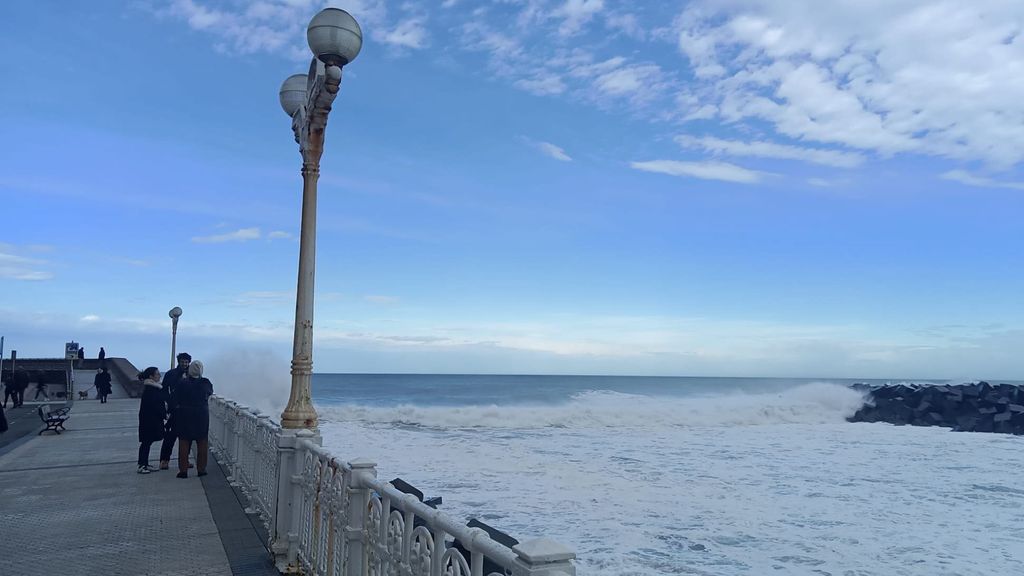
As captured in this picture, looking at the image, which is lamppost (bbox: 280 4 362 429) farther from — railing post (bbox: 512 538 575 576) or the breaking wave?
the breaking wave

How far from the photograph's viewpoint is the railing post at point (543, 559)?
2.07 m

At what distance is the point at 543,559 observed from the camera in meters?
2.08

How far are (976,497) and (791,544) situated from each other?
22.0 feet

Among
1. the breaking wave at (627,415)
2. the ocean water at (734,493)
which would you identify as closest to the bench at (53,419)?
the ocean water at (734,493)

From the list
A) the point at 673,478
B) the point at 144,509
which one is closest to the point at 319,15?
the point at 144,509

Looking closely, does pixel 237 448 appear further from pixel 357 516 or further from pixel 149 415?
pixel 357 516

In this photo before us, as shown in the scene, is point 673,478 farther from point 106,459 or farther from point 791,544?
point 106,459

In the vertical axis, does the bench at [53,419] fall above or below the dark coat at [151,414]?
below

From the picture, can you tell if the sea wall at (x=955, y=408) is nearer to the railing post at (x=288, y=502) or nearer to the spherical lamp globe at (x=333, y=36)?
the railing post at (x=288, y=502)

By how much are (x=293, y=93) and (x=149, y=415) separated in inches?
228

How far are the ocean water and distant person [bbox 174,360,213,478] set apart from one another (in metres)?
Answer: 4.40

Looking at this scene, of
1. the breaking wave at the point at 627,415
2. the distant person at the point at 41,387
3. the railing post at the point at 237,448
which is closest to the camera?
the railing post at the point at 237,448

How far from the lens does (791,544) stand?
9.59m

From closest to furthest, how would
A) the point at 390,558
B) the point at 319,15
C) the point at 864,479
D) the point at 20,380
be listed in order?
the point at 390,558
the point at 319,15
the point at 864,479
the point at 20,380
